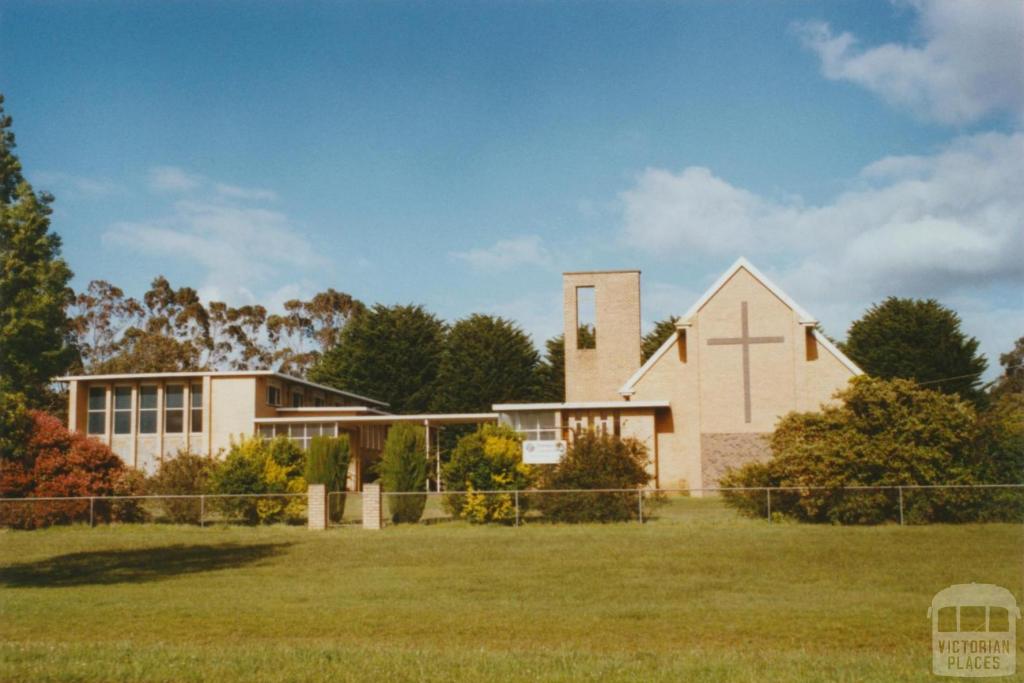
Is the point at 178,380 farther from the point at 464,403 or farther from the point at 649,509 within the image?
the point at 649,509

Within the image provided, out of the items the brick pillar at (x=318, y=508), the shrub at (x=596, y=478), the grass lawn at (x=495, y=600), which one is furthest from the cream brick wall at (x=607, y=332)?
the brick pillar at (x=318, y=508)

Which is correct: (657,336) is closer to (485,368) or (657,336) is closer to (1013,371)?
(485,368)

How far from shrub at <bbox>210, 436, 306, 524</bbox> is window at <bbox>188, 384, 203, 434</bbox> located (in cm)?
1395

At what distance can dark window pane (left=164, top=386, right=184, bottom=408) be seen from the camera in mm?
46250

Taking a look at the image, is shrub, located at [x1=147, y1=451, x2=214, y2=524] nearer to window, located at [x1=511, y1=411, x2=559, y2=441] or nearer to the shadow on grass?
the shadow on grass

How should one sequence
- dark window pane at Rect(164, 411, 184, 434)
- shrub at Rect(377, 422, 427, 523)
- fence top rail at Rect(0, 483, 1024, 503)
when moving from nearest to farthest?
fence top rail at Rect(0, 483, 1024, 503) < shrub at Rect(377, 422, 427, 523) < dark window pane at Rect(164, 411, 184, 434)

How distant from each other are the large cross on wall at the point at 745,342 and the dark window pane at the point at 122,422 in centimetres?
2712

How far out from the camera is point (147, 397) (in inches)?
1832

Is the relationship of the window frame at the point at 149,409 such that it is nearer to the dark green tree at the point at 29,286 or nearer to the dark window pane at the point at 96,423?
the dark window pane at the point at 96,423

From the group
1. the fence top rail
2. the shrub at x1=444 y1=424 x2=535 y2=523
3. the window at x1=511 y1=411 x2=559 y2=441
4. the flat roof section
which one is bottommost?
the fence top rail

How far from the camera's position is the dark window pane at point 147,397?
1827 inches

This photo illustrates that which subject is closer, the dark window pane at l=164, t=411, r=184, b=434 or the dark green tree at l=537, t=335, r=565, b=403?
the dark window pane at l=164, t=411, r=184, b=434

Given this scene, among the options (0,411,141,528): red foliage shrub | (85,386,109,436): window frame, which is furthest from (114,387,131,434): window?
(0,411,141,528): red foliage shrub

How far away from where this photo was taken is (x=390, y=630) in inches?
527
